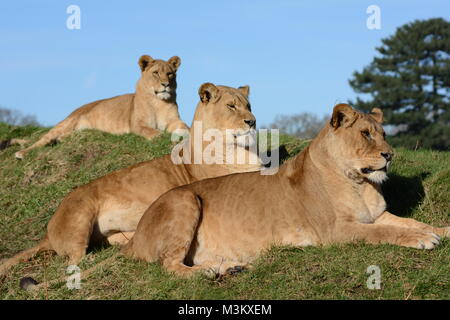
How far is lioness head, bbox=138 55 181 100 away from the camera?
33.9 ft

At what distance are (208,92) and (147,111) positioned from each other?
368 centimetres

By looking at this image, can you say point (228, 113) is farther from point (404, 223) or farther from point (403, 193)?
point (404, 223)

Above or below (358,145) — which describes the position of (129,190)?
below

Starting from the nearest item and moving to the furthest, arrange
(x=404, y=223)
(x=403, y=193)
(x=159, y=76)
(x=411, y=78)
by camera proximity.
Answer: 1. (x=404, y=223)
2. (x=403, y=193)
3. (x=159, y=76)
4. (x=411, y=78)

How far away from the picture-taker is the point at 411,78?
38188 millimetres

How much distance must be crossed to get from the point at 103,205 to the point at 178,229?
1474 mm

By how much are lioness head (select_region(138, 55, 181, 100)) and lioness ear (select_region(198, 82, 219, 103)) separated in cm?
336

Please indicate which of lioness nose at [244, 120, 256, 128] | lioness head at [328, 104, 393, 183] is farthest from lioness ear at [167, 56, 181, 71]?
lioness head at [328, 104, 393, 183]

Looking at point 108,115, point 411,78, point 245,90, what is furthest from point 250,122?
point 411,78

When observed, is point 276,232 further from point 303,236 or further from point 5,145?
point 5,145

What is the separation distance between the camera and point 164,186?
6.73 meters

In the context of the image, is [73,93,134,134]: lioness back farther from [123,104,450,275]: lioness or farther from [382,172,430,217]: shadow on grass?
[123,104,450,275]: lioness

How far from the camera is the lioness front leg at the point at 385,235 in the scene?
5.01m

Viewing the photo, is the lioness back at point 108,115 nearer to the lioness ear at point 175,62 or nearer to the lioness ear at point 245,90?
the lioness ear at point 175,62
